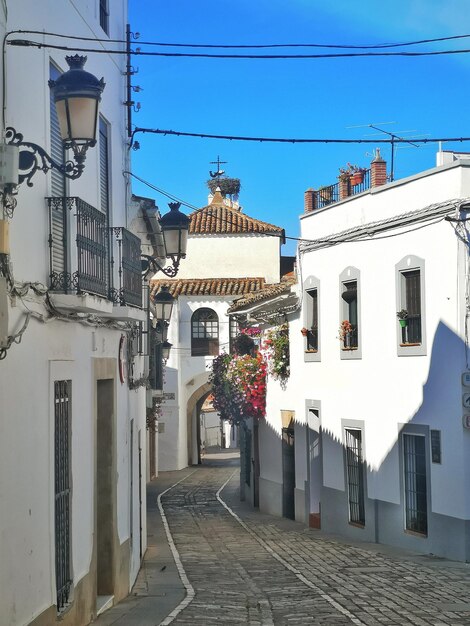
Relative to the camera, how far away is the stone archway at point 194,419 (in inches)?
1684

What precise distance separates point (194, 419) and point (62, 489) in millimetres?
35443

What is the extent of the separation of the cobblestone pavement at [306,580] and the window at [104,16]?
7438 mm

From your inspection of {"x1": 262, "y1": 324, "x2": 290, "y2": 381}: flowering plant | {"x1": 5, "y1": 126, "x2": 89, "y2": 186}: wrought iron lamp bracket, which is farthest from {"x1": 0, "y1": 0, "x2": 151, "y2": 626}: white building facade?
{"x1": 262, "y1": 324, "x2": 290, "y2": 381}: flowering plant

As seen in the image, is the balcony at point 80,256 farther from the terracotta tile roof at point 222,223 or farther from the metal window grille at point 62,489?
the terracotta tile roof at point 222,223

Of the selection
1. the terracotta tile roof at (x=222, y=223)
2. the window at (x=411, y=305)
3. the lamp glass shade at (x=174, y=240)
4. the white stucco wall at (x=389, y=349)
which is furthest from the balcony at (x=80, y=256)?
the terracotta tile roof at (x=222, y=223)

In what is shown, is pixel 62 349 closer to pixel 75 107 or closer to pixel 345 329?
pixel 75 107

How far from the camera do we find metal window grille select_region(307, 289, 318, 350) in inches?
848

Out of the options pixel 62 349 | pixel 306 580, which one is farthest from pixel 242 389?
pixel 62 349

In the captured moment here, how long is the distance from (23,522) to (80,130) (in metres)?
3.18


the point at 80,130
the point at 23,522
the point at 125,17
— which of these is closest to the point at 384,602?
the point at 23,522

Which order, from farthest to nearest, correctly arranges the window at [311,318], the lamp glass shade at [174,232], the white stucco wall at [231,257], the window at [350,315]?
the white stucco wall at [231,257] → the window at [311,318] → the window at [350,315] → the lamp glass shade at [174,232]

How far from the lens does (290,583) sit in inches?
533

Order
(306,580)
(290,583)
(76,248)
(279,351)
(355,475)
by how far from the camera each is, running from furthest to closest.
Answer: (279,351) → (355,475) → (306,580) → (290,583) → (76,248)

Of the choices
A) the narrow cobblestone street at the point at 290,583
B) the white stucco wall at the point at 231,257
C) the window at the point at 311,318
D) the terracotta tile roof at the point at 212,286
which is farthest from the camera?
the white stucco wall at the point at 231,257
